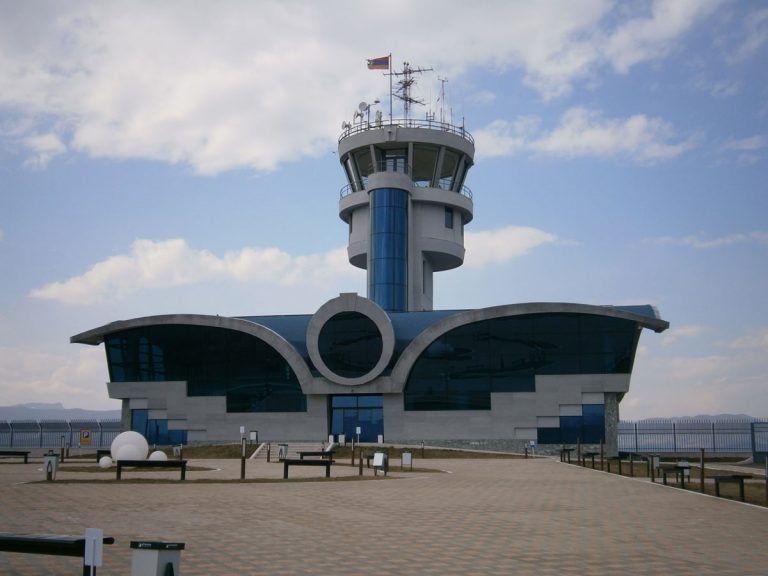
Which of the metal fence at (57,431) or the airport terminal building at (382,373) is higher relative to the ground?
the airport terminal building at (382,373)

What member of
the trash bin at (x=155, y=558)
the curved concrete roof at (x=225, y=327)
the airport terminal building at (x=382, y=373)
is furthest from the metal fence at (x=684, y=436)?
the trash bin at (x=155, y=558)

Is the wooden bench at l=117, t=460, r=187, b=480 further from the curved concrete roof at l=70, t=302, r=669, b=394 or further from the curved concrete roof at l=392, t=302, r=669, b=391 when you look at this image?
the curved concrete roof at l=392, t=302, r=669, b=391

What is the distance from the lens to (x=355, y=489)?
24.6 metres

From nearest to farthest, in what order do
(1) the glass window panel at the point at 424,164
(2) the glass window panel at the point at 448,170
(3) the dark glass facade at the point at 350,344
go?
(3) the dark glass facade at the point at 350,344 < (1) the glass window panel at the point at 424,164 < (2) the glass window panel at the point at 448,170

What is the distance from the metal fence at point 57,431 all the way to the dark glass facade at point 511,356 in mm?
24717

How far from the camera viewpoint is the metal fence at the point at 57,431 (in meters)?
66.6

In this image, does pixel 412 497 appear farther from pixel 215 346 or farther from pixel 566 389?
pixel 215 346

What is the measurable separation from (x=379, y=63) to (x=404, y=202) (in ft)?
48.9

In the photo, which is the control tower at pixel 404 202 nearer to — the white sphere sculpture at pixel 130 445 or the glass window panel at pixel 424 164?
the glass window panel at pixel 424 164

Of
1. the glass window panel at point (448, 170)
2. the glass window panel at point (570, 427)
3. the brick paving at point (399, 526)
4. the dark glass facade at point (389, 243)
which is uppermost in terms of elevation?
the glass window panel at point (448, 170)

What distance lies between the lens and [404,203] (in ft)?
236

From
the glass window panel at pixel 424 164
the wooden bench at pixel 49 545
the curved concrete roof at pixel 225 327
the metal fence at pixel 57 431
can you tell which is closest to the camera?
the wooden bench at pixel 49 545

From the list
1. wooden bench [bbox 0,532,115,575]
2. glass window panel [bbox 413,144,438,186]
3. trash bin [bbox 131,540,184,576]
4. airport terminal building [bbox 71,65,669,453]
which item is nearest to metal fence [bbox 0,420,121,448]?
airport terminal building [bbox 71,65,669,453]

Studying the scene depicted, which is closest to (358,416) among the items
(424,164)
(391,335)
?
(391,335)
